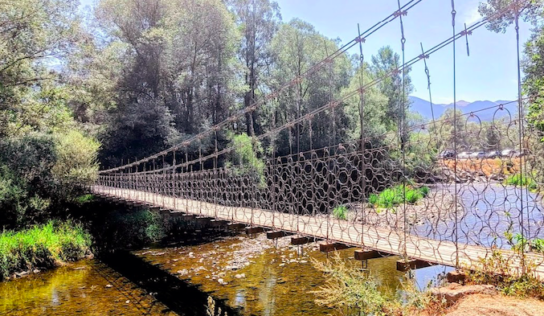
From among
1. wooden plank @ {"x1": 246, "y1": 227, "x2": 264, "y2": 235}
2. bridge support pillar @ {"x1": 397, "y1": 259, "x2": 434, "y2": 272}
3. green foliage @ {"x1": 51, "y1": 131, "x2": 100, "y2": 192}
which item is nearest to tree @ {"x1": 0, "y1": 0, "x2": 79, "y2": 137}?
green foliage @ {"x1": 51, "y1": 131, "x2": 100, "y2": 192}

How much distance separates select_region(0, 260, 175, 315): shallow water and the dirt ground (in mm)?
3176

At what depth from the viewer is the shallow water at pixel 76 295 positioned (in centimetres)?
421

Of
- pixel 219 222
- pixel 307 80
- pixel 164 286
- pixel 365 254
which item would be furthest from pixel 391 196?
pixel 307 80

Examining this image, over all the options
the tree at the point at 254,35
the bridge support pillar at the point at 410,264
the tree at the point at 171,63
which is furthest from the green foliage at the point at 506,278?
the tree at the point at 254,35

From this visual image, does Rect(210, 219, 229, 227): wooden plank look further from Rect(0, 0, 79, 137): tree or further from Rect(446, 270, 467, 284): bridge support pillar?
Rect(0, 0, 79, 137): tree

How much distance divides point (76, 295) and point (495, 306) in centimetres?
452

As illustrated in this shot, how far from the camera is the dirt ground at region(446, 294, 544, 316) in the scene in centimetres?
155

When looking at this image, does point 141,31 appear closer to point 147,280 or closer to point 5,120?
point 5,120

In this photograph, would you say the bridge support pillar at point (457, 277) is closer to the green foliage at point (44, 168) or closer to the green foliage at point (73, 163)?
the green foliage at point (44, 168)

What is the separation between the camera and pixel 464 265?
2.05 metres

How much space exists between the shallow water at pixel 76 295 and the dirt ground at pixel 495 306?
10.4 feet

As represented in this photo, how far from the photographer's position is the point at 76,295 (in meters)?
4.70

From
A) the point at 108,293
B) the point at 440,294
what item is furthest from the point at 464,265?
the point at 108,293

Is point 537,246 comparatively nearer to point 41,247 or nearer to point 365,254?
point 365,254
